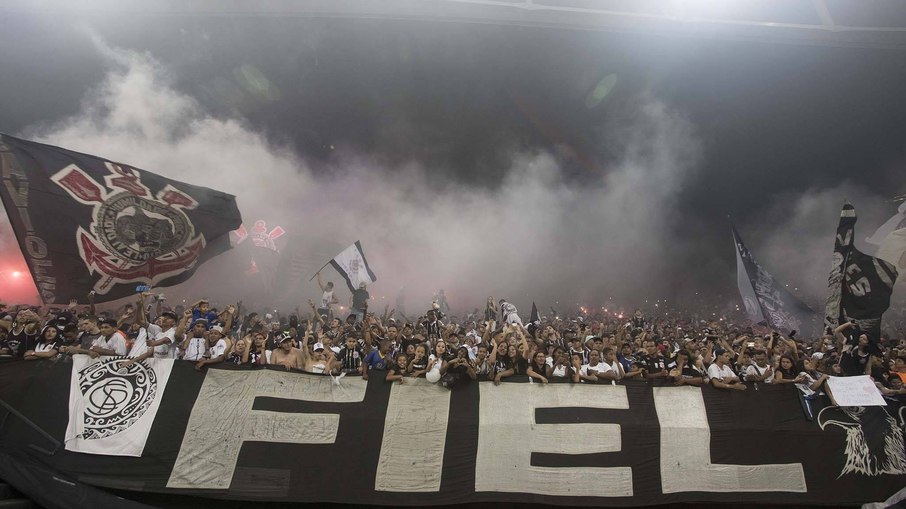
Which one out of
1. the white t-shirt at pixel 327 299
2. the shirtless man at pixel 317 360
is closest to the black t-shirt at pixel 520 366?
the shirtless man at pixel 317 360

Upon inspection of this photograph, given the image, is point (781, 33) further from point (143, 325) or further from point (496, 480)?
point (143, 325)

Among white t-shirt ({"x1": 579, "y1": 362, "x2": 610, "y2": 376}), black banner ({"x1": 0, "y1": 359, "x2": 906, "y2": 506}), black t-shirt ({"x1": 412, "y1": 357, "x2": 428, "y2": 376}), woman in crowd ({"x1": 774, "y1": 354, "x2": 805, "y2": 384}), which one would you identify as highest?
woman in crowd ({"x1": 774, "y1": 354, "x2": 805, "y2": 384})

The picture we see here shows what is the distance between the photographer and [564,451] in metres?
5.35

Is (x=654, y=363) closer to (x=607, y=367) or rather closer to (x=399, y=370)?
(x=607, y=367)

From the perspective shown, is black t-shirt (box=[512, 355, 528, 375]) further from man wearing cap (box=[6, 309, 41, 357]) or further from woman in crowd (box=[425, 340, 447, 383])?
man wearing cap (box=[6, 309, 41, 357])

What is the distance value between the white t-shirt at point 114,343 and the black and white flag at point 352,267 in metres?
7.05

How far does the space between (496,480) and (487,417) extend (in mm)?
741

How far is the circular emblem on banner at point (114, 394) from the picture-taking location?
4996 millimetres

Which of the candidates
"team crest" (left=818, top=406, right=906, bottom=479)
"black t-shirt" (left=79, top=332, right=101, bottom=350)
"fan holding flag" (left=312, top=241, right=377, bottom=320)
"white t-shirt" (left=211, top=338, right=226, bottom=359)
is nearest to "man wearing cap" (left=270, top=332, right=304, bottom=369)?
"white t-shirt" (left=211, top=338, right=226, bottom=359)

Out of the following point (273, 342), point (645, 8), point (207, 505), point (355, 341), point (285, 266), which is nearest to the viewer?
point (207, 505)

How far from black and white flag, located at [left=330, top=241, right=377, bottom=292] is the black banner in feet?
24.6

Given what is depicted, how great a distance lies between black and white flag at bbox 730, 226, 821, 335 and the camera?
10808 millimetres

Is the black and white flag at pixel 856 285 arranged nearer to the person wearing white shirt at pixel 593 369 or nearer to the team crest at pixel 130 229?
the person wearing white shirt at pixel 593 369

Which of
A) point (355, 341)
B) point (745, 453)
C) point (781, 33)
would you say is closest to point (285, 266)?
point (355, 341)
